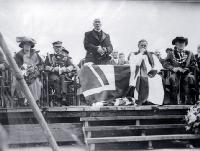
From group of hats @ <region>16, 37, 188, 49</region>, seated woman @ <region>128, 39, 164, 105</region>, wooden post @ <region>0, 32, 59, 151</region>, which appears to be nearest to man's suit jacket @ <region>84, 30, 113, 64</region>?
group of hats @ <region>16, 37, 188, 49</region>

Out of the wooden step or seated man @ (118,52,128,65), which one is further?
seated man @ (118,52,128,65)

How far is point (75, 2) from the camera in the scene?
5.07 metres

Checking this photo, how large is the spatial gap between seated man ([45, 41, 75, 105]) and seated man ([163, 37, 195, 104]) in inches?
59.1

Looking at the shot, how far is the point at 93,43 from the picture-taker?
225 inches

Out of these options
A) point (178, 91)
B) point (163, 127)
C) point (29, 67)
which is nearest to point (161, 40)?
point (178, 91)

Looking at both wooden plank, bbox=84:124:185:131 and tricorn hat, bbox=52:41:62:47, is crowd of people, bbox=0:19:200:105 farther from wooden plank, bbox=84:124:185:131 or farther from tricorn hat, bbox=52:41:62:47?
wooden plank, bbox=84:124:185:131

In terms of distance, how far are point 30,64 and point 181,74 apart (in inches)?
91.5

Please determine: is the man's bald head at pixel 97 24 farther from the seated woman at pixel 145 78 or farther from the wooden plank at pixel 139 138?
the wooden plank at pixel 139 138

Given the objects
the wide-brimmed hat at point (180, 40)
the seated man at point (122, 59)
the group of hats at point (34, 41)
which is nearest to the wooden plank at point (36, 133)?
the group of hats at point (34, 41)

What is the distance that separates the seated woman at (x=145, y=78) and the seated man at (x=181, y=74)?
0.28 meters

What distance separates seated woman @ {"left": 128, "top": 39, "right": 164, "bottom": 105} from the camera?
5.60m

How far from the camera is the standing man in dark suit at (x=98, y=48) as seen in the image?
18.3ft

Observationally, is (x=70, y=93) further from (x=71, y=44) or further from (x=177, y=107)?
(x=177, y=107)

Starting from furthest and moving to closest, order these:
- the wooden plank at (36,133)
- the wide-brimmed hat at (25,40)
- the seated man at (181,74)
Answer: the seated man at (181,74) → the wooden plank at (36,133) → the wide-brimmed hat at (25,40)
